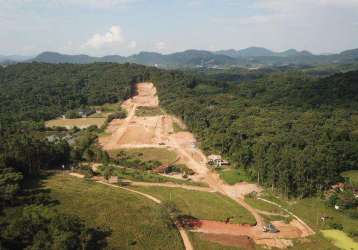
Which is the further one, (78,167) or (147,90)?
(147,90)

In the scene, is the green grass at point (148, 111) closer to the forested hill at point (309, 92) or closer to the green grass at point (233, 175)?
the forested hill at point (309, 92)

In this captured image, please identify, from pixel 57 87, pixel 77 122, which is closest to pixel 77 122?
pixel 77 122

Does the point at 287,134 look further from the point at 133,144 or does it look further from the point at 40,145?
Answer: the point at 40,145

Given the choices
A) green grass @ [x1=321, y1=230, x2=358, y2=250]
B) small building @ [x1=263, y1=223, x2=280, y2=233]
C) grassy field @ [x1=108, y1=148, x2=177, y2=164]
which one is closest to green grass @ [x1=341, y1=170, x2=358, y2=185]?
green grass @ [x1=321, y1=230, x2=358, y2=250]

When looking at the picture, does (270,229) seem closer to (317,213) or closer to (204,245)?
(317,213)

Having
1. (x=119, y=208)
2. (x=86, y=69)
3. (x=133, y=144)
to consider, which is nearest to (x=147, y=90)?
(x=86, y=69)

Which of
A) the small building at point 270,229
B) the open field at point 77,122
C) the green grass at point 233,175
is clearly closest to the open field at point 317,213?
the small building at point 270,229
